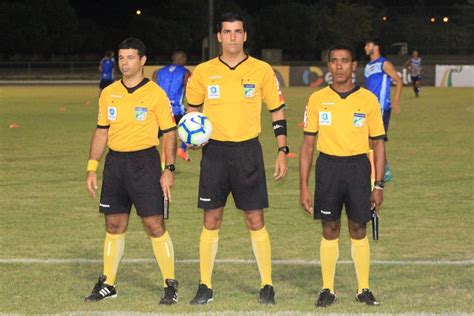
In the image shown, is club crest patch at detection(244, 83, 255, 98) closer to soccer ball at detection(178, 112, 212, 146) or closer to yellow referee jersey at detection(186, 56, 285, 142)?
yellow referee jersey at detection(186, 56, 285, 142)

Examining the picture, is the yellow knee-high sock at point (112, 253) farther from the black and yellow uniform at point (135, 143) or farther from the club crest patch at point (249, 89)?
the club crest patch at point (249, 89)

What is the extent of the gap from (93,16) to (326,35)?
92.0ft

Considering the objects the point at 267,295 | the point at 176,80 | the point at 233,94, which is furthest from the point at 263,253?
the point at 176,80

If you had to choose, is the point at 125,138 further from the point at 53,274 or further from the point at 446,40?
the point at 446,40

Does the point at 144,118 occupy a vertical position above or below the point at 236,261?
above

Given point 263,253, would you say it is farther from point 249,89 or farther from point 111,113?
point 111,113

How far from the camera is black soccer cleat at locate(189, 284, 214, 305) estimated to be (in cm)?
729

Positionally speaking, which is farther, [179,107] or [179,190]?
[179,107]

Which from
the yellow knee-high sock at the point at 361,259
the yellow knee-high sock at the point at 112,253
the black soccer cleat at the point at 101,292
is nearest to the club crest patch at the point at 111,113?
the yellow knee-high sock at the point at 112,253

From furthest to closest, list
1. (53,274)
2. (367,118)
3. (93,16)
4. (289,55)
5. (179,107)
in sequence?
(93,16)
(289,55)
(179,107)
(53,274)
(367,118)

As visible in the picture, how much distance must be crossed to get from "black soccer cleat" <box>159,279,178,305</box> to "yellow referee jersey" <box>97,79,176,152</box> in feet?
3.27

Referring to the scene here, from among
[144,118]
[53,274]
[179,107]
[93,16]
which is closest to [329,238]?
[144,118]

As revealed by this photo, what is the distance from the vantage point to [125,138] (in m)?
7.34

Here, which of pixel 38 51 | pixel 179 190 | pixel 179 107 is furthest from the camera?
pixel 38 51
